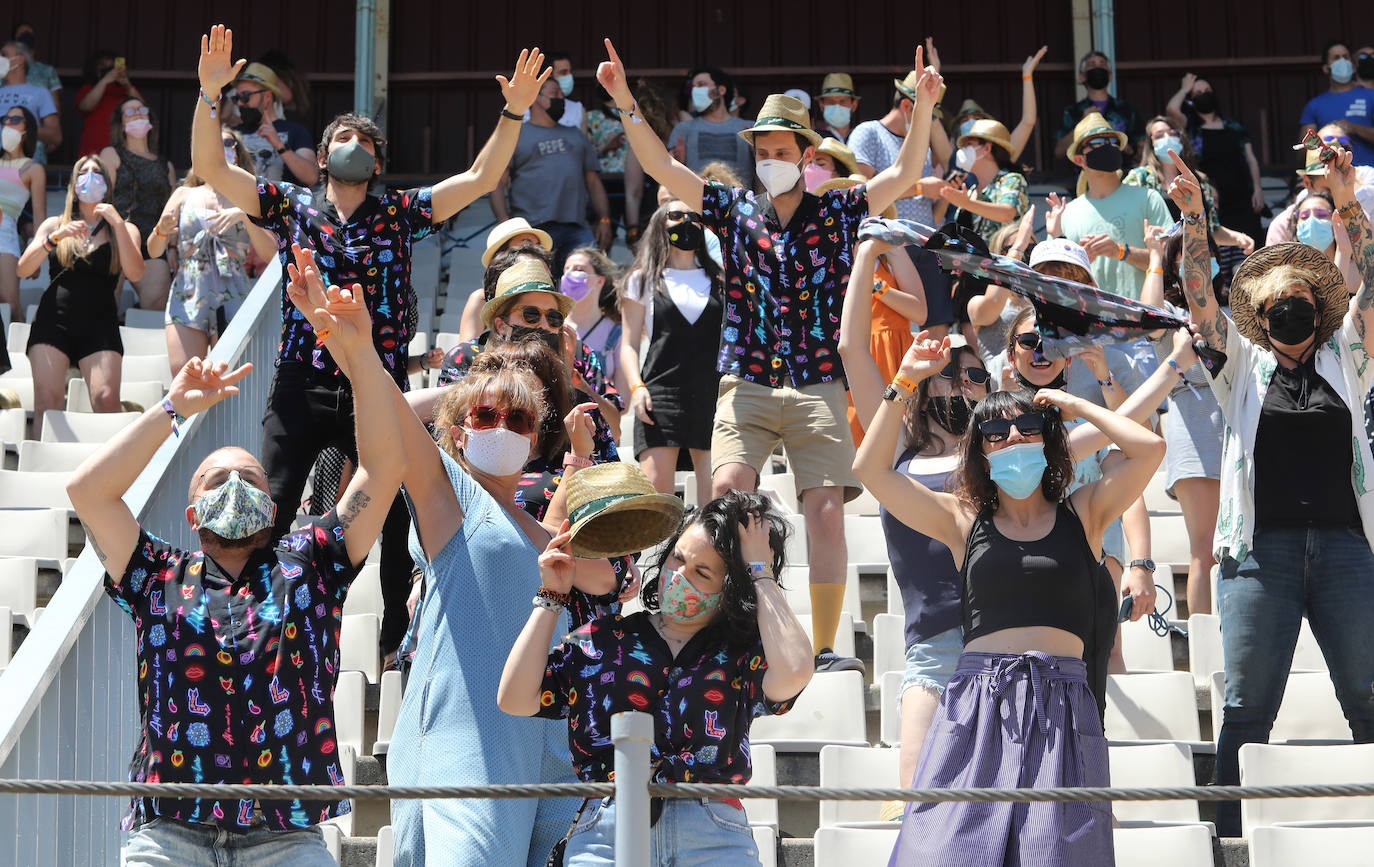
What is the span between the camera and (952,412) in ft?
16.1

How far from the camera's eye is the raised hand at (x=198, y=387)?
12.9 feet

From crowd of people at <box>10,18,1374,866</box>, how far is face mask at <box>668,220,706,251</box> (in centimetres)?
2

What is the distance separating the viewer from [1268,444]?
495 cm

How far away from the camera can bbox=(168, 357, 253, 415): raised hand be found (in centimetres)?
392

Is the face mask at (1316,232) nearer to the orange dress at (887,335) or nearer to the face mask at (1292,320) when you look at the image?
the orange dress at (887,335)

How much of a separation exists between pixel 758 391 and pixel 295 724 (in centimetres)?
252

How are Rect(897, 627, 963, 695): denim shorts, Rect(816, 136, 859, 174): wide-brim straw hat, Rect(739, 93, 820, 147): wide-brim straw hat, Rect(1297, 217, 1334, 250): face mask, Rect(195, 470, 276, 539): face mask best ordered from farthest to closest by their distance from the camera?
Rect(1297, 217, 1334, 250): face mask
Rect(816, 136, 859, 174): wide-brim straw hat
Rect(739, 93, 820, 147): wide-brim straw hat
Rect(897, 627, 963, 695): denim shorts
Rect(195, 470, 276, 539): face mask

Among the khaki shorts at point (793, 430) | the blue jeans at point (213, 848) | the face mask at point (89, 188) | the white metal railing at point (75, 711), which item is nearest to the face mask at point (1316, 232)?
the khaki shorts at point (793, 430)

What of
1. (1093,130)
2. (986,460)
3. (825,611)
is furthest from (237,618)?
(1093,130)

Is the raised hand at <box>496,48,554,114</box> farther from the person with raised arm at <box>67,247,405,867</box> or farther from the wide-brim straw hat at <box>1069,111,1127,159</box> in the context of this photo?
the wide-brim straw hat at <box>1069,111,1127,159</box>

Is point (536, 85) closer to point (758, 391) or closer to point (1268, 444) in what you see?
point (758, 391)

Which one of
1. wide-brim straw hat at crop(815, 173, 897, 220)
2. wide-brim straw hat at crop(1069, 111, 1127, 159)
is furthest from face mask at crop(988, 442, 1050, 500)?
wide-brim straw hat at crop(1069, 111, 1127, 159)

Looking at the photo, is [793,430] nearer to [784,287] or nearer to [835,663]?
[784,287]

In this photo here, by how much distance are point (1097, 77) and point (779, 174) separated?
5.45 metres
